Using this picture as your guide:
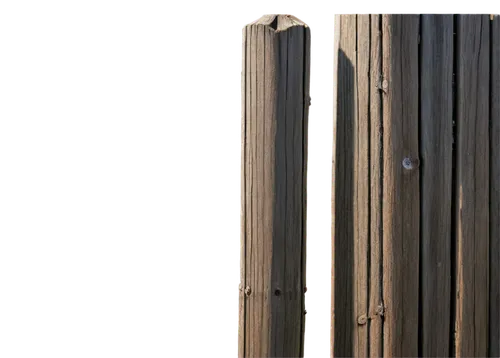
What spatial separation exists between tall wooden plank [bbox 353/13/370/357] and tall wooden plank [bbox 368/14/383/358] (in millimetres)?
22

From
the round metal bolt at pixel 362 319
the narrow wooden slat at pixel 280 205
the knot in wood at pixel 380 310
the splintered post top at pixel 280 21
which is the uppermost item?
the splintered post top at pixel 280 21

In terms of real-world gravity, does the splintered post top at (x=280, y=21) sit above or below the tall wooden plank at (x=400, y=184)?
above

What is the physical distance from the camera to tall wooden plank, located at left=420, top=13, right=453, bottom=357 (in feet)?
9.01

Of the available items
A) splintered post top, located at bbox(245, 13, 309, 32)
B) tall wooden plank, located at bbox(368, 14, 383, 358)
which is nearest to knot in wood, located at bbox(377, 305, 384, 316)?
tall wooden plank, located at bbox(368, 14, 383, 358)

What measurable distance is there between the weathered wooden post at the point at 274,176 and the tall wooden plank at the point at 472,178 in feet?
2.77

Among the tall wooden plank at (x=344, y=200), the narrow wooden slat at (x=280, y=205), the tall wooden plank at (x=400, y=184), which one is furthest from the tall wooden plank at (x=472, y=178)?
the narrow wooden slat at (x=280, y=205)

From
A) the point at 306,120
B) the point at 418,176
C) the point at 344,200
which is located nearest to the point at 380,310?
the point at 344,200

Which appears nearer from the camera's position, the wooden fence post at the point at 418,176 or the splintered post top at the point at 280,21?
the splintered post top at the point at 280,21

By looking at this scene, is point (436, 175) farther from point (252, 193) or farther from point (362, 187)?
point (252, 193)

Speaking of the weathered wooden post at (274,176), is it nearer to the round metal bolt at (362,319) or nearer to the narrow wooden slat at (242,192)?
the narrow wooden slat at (242,192)

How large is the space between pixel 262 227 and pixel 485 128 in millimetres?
1299

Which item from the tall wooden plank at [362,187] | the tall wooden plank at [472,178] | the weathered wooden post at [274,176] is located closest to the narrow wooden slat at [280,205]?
the weathered wooden post at [274,176]

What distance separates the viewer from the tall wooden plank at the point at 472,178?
2752 mm

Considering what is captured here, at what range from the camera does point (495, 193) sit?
2.79m
